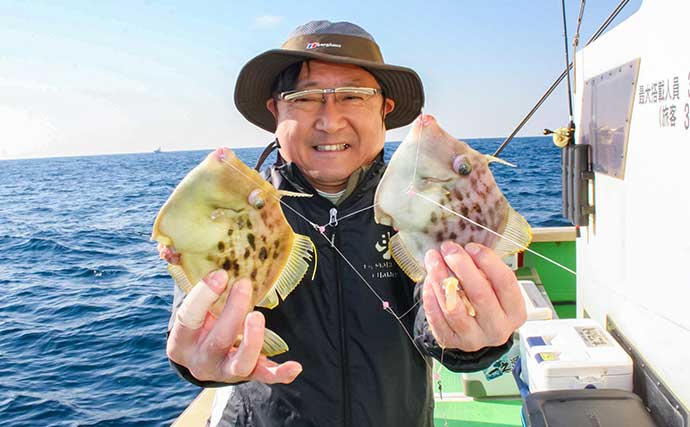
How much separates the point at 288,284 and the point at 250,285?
1.11 ft

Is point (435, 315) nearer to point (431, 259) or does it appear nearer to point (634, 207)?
point (431, 259)

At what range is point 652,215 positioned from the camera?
357 cm

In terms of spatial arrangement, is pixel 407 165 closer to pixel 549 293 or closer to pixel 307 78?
pixel 307 78

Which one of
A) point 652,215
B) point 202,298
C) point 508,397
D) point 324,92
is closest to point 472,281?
point 202,298

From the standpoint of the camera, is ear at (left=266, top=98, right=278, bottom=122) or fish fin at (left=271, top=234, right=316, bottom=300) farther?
ear at (left=266, top=98, right=278, bottom=122)

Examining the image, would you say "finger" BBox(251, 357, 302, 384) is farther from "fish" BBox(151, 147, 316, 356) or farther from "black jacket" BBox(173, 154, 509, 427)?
"black jacket" BBox(173, 154, 509, 427)

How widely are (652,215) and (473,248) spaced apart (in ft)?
7.15

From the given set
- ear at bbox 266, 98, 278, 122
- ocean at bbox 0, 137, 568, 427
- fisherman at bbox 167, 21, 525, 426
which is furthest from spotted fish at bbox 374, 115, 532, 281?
ocean at bbox 0, 137, 568, 427

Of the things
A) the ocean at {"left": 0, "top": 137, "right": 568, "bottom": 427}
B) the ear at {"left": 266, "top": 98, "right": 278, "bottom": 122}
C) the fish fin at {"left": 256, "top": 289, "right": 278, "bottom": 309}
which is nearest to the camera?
the fish fin at {"left": 256, "top": 289, "right": 278, "bottom": 309}

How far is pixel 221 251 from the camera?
2.17 meters

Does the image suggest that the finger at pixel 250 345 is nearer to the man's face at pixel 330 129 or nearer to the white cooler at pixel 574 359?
the man's face at pixel 330 129

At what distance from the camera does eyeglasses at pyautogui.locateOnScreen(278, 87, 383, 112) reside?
106 inches

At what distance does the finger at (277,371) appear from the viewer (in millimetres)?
2039

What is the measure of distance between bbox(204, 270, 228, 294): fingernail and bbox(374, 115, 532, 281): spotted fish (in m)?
0.70
